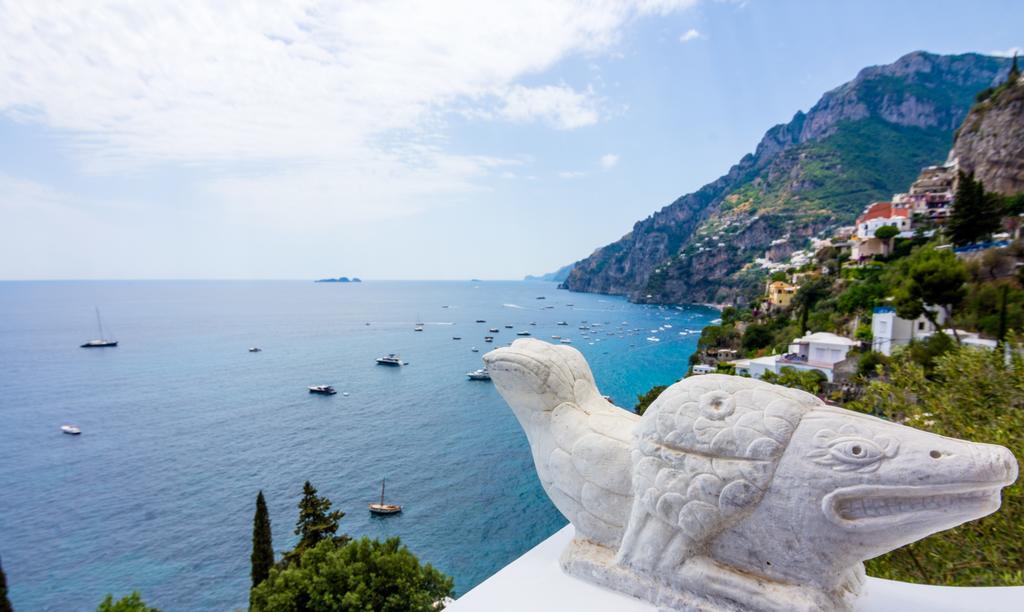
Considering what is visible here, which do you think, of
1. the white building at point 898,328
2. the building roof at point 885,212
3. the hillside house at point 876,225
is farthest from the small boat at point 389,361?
the building roof at point 885,212

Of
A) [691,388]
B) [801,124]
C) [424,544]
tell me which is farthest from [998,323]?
[801,124]

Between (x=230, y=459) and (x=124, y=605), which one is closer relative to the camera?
(x=124, y=605)

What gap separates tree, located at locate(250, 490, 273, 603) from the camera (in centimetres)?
1248

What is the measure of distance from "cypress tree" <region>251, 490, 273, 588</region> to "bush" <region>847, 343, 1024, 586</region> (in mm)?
12709

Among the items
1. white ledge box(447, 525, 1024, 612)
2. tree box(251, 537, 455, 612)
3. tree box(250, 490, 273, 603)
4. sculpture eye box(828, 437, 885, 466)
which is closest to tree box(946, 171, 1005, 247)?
white ledge box(447, 525, 1024, 612)

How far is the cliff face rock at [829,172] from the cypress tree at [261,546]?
74.3 meters

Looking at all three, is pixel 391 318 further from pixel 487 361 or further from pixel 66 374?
pixel 487 361

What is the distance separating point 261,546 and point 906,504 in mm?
13885

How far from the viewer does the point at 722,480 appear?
137 inches

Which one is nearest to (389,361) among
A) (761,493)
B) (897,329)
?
(897,329)

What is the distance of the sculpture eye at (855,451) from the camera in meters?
3.16

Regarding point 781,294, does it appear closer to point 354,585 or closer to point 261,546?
point 261,546

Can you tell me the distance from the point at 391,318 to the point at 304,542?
226ft

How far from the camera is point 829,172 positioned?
87438 mm
